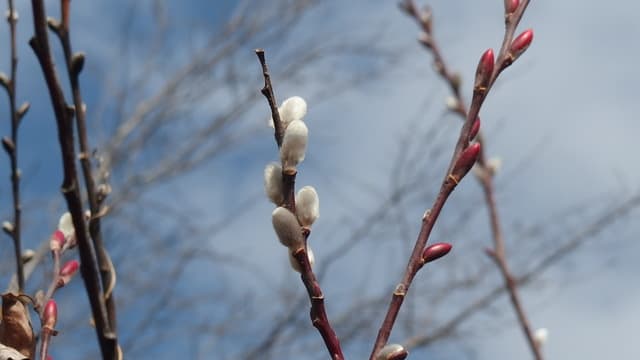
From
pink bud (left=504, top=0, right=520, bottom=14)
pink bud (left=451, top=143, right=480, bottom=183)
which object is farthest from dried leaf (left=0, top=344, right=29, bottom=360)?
pink bud (left=504, top=0, right=520, bottom=14)

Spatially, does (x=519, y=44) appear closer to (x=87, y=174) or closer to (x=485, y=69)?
(x=485, y=69)

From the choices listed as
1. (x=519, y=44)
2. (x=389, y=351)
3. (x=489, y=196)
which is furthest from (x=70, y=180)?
(x=489, y=196)

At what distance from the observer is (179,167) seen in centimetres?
465

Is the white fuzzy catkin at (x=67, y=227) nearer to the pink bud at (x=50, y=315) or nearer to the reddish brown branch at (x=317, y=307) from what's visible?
the pink bud at (x=50, y=315)

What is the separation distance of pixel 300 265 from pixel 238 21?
451 centimetres

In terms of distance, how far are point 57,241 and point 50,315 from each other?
6.0 inches

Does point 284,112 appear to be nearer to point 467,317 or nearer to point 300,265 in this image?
point 300,265

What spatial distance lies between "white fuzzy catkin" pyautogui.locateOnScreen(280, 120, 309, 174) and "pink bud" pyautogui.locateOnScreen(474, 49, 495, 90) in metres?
0.15

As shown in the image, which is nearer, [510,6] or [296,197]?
→ [296,197]

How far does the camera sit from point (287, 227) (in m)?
0.60

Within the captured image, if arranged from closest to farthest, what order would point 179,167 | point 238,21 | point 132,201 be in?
point 132,201
point 179,167
point 238,21

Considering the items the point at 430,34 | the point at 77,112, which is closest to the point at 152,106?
the point at 430,34

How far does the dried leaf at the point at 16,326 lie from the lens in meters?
0.63

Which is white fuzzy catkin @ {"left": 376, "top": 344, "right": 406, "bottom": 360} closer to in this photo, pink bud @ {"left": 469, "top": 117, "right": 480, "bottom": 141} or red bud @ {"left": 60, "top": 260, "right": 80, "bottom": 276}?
pink bud @ {"left": 469, "top": 117, "right": 480, "bottom": 141}
